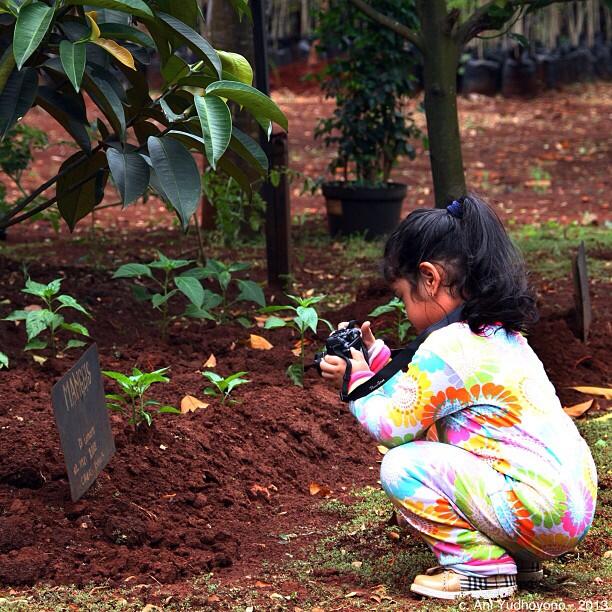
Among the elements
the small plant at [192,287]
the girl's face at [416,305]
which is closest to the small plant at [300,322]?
the small plant at [192,287]

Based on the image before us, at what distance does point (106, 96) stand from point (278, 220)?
102 inches

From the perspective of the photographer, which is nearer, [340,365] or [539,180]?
[340,365]

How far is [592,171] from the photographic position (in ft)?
33.6

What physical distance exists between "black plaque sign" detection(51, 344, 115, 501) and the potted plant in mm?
4356

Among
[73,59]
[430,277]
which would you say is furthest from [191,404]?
[73,59]

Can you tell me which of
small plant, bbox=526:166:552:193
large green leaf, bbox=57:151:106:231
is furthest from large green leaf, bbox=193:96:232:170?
small plant, bbox=526:166:552:193

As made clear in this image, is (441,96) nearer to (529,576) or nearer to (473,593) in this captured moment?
(529,576)

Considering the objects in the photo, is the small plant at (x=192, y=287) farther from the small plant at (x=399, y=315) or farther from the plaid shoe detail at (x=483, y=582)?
the plaid shoe detail at (x=483, y=582)

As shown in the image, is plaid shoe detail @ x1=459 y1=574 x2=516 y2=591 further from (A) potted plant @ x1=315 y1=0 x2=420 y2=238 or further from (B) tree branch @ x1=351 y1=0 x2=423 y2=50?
(A) potted plant @ x1=315 y1=0 x2=420 y2=238

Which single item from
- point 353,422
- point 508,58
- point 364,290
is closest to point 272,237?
point 364,290

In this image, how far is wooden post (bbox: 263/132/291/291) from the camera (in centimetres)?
508

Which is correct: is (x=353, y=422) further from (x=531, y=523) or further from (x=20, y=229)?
(x=20, y=229)

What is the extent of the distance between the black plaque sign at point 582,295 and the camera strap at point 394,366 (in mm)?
2032

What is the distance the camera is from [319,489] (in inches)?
127
